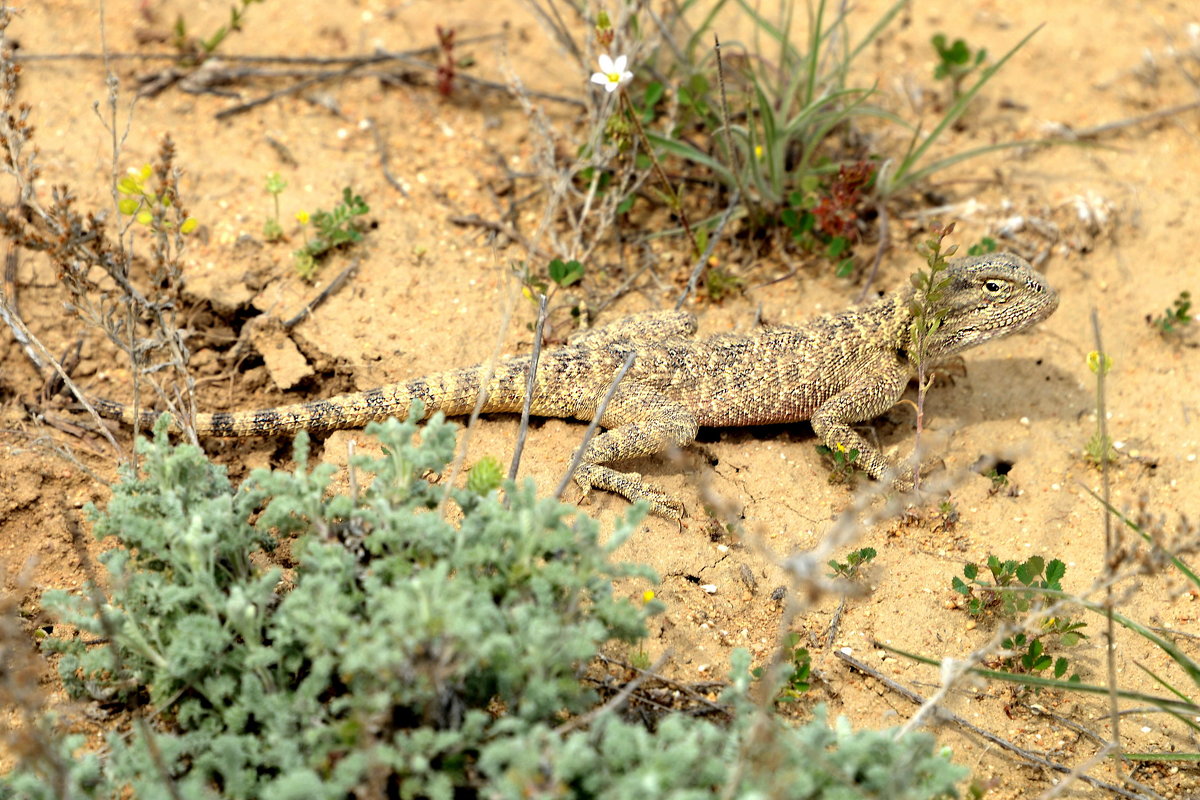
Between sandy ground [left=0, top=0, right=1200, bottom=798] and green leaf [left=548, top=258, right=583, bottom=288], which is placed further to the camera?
green leaf [left=548, top=258, right=583, bottom=288]

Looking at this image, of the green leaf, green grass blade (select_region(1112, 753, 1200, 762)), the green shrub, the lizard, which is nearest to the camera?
the green shrub

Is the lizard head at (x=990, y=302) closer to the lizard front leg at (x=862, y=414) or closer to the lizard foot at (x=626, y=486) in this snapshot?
the lizard front leg at (x=862, y=414)

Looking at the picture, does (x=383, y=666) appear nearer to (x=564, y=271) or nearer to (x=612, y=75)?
(x=564, y=271)

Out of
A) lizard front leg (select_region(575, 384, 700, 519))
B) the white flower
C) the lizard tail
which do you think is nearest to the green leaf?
the lizard tail

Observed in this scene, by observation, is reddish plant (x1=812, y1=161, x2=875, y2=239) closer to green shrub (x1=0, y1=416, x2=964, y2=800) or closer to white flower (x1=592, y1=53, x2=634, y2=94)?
white flower (x1=592, y1=53, x2=634, y2=94)

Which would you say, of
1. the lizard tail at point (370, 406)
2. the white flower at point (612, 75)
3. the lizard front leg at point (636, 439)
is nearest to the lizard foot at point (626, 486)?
the lizard front leg at point (636, 439)

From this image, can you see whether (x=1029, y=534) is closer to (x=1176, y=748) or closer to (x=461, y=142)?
(x=1176, y=748)

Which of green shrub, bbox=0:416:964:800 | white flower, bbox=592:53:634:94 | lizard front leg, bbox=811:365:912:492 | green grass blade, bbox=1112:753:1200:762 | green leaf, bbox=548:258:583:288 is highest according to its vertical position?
white flower, bbox=592:53:634:94
